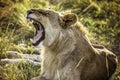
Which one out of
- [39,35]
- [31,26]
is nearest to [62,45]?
[39,35]

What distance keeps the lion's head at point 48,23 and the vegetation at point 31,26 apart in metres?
0.77

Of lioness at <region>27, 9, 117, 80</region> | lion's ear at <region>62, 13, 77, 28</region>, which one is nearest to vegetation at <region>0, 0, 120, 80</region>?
lioness at <region>27, 9, 117, 80</region>

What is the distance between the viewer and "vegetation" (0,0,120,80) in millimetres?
6199

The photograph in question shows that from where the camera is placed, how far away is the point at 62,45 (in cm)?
537

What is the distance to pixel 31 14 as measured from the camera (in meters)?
5.29

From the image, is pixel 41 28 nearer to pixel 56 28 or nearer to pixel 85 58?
pixel 56 28

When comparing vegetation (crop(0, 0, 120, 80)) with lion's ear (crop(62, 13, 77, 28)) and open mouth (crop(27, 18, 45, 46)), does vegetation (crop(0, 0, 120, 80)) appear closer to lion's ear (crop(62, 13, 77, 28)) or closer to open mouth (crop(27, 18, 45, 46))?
open mouth (crop(27, 18, 45, 46))

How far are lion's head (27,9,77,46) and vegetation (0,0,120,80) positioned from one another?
77 cm

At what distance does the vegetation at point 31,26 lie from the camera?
6199mm

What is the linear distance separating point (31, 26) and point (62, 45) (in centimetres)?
Answer: 315

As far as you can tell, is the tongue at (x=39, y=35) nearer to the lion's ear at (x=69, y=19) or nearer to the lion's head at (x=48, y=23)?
the lion's head at (x=48, y=23)

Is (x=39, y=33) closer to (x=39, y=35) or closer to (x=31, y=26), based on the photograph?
(x=39, y=35)

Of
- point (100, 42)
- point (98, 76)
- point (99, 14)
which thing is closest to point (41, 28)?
point (98, 76)

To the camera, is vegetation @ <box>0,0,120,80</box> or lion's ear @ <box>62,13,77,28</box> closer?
lion's ear @ <box>62,13,77,28</box>
